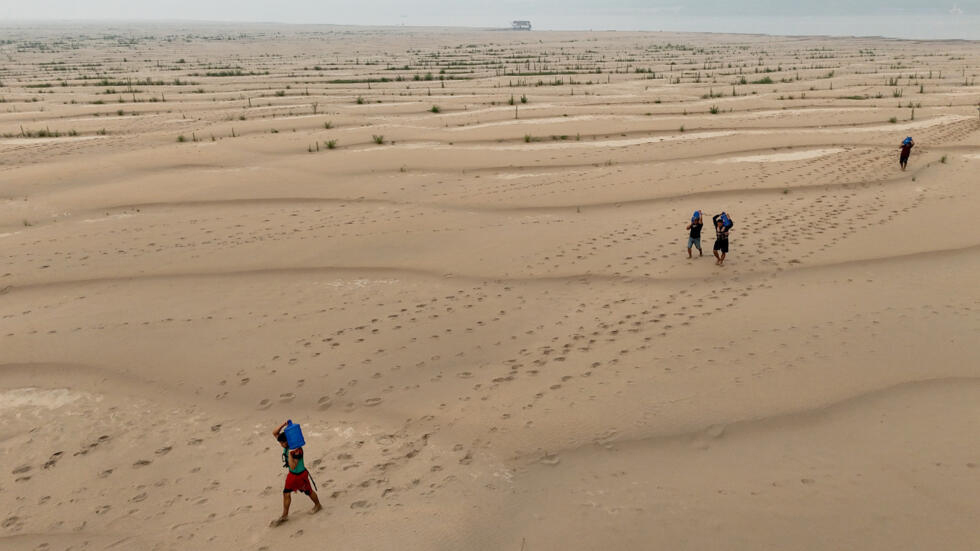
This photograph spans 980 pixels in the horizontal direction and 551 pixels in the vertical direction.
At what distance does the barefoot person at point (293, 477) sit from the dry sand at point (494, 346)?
194 mm

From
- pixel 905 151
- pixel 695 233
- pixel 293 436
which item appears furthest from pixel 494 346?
pixel 905 151

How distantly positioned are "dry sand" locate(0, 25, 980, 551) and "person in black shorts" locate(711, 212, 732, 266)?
0.25 meters

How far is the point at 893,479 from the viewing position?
5.64m

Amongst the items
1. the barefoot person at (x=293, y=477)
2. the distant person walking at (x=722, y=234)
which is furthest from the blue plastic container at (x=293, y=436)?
the distant person walking at (x=722, y=234)

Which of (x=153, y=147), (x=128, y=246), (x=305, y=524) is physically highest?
(x=153, y=147)

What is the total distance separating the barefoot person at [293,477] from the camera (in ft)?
16.8

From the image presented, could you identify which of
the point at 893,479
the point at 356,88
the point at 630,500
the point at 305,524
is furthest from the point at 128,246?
the point at 356,88

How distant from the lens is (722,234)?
10312 mm

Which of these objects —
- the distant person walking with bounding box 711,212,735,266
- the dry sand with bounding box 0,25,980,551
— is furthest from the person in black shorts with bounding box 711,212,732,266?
the dry sand with bounding box 0,25,980,551

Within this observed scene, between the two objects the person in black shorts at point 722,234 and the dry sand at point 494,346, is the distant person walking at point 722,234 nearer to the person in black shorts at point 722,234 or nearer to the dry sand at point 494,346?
the person in black shorts at point 722,234

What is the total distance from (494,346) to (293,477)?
3.59 metres

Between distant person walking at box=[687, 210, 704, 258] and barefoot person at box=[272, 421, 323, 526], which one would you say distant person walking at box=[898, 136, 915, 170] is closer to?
distant person walking at box=[687, 210, 704, 258]

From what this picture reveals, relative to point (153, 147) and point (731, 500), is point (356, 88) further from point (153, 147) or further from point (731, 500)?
point (731, 500)

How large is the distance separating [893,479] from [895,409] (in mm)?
1347
